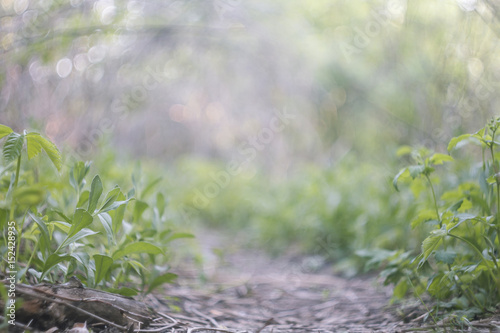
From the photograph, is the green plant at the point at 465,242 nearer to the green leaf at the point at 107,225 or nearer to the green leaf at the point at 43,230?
the green leaf at the point at 107,225

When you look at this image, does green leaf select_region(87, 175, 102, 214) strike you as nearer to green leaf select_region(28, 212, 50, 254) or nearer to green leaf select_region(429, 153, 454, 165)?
green leaf select_region(28, 212, 50, 254)

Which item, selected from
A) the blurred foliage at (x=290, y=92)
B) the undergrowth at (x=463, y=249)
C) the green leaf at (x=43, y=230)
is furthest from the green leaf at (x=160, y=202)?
the undergrowth at (x=463, y=249)

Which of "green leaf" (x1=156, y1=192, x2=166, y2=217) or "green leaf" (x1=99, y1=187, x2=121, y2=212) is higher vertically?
"green leaf" (x1=156, y1=192, x2=166, y2=217)

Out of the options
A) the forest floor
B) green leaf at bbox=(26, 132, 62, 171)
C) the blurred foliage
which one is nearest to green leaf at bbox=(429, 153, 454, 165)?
the blurred foliage

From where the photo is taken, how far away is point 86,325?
1.20 metres

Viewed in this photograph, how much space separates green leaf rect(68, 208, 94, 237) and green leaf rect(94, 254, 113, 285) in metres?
0.13

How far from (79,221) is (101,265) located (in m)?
0.20

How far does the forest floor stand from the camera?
1600 mm

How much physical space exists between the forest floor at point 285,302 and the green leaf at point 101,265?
41 cm

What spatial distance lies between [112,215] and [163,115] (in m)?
7.93

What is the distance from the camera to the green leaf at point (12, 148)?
42.6 inches

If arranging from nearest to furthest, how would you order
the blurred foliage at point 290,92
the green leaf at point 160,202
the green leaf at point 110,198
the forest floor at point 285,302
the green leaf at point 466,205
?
the green leaf at point 110,198 < the green leaf at point 466,205 < the forest floor at point 285,302 < the green leaf at point 160,202 < the blurred foliage at point 290,92

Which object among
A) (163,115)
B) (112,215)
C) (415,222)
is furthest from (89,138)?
(163,115)

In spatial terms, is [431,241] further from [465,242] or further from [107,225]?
[107,225]
